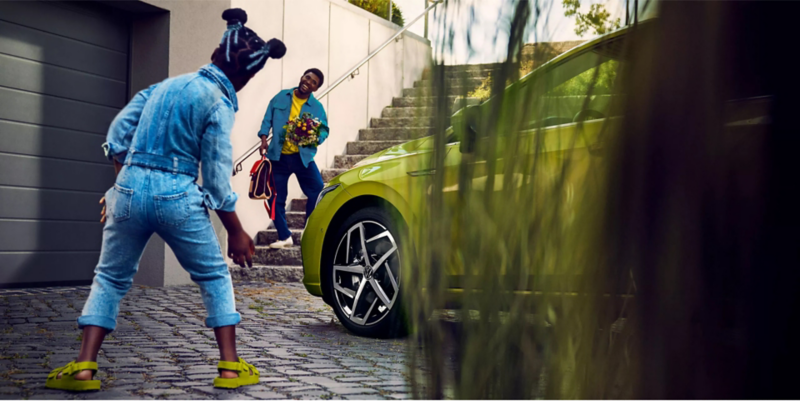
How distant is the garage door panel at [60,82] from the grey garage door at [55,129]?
0.04 feet

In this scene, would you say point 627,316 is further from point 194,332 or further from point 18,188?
point 18,188

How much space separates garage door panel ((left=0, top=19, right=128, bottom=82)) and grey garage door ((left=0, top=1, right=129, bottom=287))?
0.01 metres

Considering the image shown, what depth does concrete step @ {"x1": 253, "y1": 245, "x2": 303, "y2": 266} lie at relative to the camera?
1092cm

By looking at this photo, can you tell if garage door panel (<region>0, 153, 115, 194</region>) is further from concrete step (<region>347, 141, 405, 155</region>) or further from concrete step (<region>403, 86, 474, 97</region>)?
concrete step (<region>403, 86, 474, 97</region>)

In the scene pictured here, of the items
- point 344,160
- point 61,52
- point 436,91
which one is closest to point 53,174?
point 61,52

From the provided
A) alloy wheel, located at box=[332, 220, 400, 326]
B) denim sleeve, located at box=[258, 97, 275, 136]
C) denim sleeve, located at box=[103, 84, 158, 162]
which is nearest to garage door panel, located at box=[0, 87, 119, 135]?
denim sleeve, located at box=[258, 97, 275, 136]

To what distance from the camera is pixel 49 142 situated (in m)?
9.19

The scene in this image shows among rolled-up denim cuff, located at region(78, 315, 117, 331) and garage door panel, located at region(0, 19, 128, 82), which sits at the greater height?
garage door panel, located at region(0, 19, 128, 82)

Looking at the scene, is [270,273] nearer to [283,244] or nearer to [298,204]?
[283,244]

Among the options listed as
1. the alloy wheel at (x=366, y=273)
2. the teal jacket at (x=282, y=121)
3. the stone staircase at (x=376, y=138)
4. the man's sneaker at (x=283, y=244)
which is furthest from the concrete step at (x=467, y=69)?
the man's sneaker at (x=283, y=244)

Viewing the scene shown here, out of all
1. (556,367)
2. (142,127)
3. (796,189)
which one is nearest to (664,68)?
(796,189)

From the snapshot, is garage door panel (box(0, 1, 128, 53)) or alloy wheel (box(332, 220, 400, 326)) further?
garage door panel (box(0, 1, 128, 53))

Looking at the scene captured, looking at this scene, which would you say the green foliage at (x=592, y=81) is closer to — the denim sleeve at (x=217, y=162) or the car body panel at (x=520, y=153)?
the car body panel at (x=520, y=153)

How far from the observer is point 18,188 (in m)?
8.84
